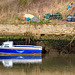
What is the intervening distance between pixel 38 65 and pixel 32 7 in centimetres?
1270

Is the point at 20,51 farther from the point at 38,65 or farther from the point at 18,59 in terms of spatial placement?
the point at 38,65

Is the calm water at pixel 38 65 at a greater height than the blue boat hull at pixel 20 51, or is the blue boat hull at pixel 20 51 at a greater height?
the blue boat hull at pixel 20 51

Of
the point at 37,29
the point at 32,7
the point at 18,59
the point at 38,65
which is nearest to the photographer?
the point at 38,65

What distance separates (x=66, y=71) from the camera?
16.4 m

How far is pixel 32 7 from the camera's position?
29609 millimetres

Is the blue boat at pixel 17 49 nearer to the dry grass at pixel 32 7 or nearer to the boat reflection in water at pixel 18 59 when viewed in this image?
the boat reflection in water at pixel 18 59

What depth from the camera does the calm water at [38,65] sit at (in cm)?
1638

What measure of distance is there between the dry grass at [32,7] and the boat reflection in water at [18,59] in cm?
644

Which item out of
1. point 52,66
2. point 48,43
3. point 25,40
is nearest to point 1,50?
point 25,40

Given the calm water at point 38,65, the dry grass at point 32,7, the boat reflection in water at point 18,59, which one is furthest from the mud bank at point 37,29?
the boat reflection in water at point 18,59

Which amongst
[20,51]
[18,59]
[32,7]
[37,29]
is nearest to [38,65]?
[18,59]

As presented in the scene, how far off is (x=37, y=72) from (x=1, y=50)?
5829 millimetres

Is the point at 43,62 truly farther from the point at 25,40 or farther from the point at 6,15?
the point at 6,15

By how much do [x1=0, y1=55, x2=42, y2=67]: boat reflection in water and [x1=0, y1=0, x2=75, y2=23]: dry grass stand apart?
254 inches
